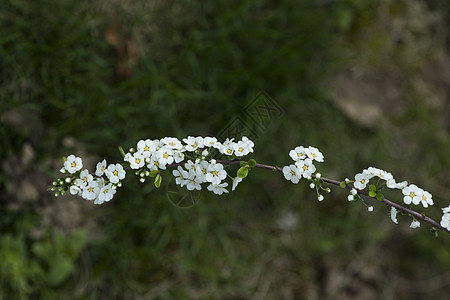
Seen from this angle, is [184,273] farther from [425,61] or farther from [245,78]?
[425,61]

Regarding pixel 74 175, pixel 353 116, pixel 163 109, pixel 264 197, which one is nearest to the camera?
pixel 74 175

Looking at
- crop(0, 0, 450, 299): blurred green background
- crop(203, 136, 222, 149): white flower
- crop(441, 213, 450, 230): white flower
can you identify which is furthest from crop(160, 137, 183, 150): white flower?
crop(0, 0, 450, 299): blurred green background

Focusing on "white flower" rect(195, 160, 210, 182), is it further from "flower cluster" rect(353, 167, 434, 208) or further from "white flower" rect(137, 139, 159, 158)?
"flower cluster" rect(353, 167, 434, 208)

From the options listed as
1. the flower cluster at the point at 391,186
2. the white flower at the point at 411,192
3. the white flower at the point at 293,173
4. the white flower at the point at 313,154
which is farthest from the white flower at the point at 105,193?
the white flower at the point at 411,192

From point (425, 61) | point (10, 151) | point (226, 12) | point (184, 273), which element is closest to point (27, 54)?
point (10, 151)

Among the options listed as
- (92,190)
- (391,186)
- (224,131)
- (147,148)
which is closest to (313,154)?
(391,186)

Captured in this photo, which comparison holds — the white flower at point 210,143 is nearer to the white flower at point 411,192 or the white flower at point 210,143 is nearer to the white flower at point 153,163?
the white flower at point 153,163
